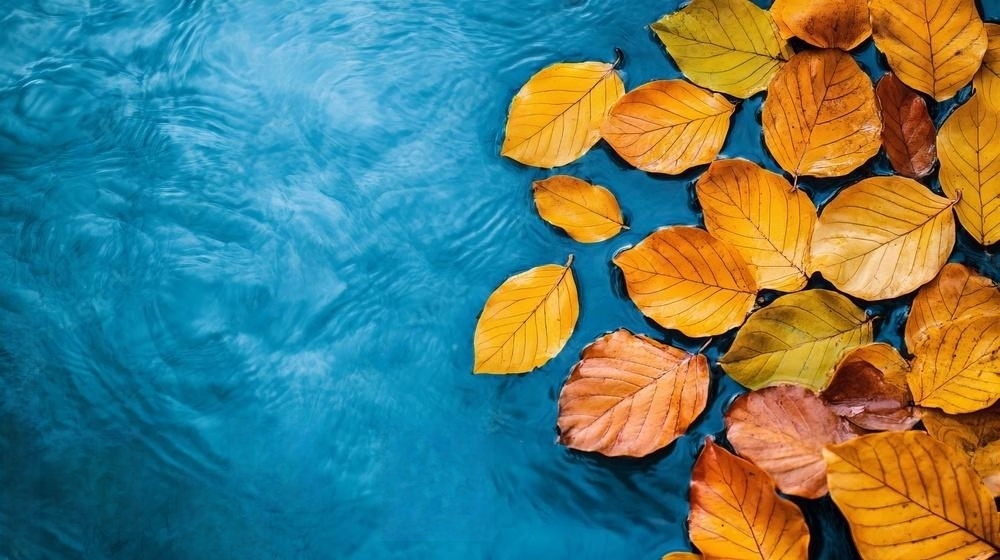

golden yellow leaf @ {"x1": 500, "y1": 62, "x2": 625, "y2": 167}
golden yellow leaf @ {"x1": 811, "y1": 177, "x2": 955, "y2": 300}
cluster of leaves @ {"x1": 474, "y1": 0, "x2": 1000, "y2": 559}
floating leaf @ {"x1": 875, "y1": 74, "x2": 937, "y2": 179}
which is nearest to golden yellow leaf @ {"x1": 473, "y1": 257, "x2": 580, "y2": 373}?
cluster of leaves @ {"x1": 474, "y1": 0, "x2": 1000, "y2": 559}

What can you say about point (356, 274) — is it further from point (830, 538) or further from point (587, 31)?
point (830, 538)

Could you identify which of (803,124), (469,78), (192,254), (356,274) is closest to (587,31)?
(469,78)

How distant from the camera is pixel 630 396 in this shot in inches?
30.4

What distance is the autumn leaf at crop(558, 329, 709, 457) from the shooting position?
0.77 meters

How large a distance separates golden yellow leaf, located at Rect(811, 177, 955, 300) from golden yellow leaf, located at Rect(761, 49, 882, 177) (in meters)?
0.05

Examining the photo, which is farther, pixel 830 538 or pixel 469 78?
pixel 469 78

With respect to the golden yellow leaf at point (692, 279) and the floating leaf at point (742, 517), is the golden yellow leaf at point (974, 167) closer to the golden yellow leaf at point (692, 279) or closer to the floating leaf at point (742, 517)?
the golden yellow leaf at point (692, 279)

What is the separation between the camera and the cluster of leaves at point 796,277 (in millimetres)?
712

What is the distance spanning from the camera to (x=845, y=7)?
2.69ft

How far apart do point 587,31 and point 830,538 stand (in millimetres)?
582

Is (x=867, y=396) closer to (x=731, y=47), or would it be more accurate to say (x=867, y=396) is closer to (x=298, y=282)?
(x=731, y=47)

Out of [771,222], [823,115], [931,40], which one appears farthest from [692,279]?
[931,40]

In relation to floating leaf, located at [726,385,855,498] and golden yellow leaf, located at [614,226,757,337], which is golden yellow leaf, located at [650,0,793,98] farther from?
floating leaf, located at [726,385,855,498]

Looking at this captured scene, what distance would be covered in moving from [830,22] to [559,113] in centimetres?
28
